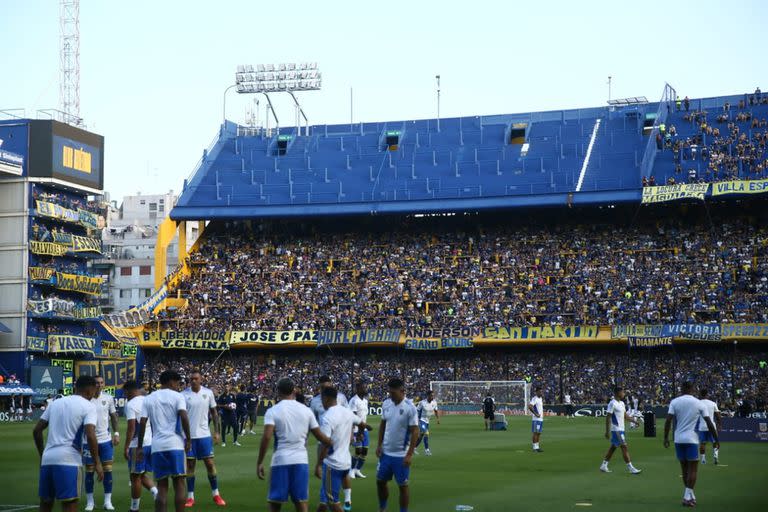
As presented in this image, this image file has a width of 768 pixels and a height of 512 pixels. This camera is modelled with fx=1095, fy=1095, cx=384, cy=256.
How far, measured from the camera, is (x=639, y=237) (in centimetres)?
7269

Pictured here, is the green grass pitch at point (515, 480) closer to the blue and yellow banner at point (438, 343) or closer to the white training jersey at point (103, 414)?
the white training jersey at point (103, 414)

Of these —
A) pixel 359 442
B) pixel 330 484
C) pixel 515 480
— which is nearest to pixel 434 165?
pixel 515 480

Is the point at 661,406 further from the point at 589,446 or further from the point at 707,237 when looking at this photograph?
the point at 589,446

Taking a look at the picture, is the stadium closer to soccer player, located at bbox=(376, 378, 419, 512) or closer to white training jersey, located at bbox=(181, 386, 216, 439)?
white training jersey, located at bbox=(181, 386, 216, 439)

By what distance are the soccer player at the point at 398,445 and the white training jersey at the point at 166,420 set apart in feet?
10.2

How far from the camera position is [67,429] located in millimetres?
14211

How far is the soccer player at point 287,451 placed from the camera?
46.3ft

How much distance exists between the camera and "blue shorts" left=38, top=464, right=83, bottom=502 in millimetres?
14070

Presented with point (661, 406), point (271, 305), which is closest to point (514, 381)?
point (661, 406)

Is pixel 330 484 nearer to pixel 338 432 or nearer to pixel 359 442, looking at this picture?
pixel 338 432

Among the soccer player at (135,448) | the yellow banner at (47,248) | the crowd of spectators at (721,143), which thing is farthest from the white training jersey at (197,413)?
the yellow banner at (47,248)

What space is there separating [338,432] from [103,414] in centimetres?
651

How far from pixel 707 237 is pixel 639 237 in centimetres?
437

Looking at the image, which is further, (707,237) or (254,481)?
(707,237)
